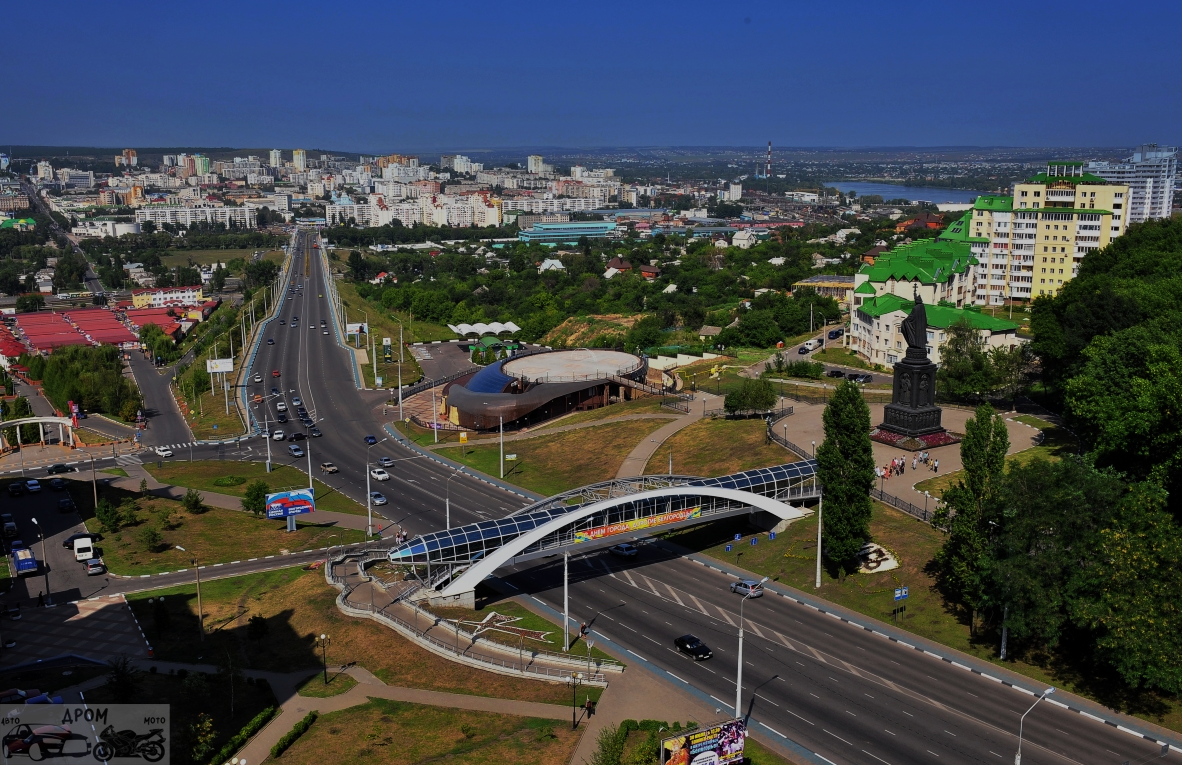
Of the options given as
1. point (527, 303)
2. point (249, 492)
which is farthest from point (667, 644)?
point (527, 303)

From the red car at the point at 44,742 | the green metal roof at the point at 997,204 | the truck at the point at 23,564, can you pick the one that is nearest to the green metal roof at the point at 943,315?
the green metal roof at the point at 997,204

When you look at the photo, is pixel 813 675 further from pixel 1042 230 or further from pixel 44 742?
pixel 1042 230

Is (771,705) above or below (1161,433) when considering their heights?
below

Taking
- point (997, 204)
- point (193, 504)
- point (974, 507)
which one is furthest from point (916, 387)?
point (997, 204)

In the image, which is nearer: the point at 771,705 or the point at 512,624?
the point at 771,705

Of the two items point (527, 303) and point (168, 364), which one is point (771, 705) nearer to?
point (168, 364)

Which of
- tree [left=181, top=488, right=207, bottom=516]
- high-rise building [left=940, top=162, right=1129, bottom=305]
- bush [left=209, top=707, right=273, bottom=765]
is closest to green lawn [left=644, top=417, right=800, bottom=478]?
tree [left=181, top=488, right=207, bottom=516]

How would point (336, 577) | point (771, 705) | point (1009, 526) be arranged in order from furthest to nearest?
point (336, 577), point (1009, 526), point (771, 705)
